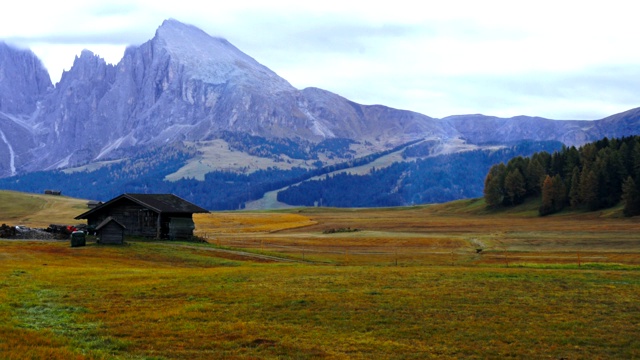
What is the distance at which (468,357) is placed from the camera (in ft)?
69.7

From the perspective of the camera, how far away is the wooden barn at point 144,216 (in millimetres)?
81062

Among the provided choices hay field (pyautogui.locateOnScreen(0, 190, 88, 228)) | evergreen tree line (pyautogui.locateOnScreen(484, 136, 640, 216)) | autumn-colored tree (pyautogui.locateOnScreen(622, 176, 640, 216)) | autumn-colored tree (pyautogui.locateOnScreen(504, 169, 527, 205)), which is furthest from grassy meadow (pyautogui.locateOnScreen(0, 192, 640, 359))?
autumn-colored tree (pyautogui.locateOnScreen(504, 169, 527, 205))

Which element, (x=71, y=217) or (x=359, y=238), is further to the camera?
(x=71, y=217)

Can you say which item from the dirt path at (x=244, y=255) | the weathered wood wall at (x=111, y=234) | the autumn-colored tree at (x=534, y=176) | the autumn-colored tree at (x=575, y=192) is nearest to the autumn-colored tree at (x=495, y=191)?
→ the autumn-colored tree at (x=534, y=176)

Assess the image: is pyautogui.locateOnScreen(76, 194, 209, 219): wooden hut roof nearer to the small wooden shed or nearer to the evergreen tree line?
the small wooden shed

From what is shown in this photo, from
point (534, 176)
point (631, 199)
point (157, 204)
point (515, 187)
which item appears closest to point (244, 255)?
point (157, 204)

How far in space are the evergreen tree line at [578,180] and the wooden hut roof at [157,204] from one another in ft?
315

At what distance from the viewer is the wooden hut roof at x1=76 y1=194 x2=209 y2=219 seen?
80625 millimetres

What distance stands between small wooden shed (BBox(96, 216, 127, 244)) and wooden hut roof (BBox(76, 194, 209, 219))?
11360 mm

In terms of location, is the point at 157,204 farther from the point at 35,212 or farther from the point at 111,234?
the point at 35,212

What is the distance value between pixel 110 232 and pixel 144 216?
540 inches

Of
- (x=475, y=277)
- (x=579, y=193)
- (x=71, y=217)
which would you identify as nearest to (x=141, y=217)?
(x=475, y=277)

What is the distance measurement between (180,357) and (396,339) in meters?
7.84

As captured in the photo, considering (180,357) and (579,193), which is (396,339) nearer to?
(180,357)
